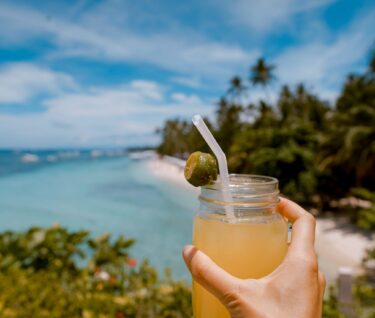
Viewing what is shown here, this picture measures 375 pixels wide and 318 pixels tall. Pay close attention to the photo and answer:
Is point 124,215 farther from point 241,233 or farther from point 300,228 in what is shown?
point 300,228

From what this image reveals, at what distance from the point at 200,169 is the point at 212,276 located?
0.32 meters

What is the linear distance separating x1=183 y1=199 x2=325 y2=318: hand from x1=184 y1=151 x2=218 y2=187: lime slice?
0.24 metres

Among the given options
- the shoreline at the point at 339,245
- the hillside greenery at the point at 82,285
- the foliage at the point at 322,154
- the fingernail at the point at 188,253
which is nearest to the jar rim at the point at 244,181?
the fingernail at the point at 188,253

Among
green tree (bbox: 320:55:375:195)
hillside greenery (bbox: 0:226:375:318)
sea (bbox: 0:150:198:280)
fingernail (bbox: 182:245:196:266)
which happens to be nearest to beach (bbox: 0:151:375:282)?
sea (bbox: 0:150:198:280)

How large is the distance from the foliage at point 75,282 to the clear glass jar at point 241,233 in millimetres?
1969

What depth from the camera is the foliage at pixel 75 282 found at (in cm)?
280

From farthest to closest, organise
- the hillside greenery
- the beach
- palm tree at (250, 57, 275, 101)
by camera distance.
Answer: palm tree at (250, 57, 275, 101), the beach, the hillside greenery

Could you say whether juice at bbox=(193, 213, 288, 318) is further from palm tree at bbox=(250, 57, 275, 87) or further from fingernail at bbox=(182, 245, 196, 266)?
palm tree at bbox=(250, 57, 275, 87)

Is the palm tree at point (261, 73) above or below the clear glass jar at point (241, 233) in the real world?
above

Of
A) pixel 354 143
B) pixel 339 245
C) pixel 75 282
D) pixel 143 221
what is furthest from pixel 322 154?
pixel 75 282

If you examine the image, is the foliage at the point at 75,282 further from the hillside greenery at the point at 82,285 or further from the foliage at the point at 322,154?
the foliage at the point at 322,154

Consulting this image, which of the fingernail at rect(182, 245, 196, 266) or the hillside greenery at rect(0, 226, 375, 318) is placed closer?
the fingernail at rect(182, 245, 196, 266)

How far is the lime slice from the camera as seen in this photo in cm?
101

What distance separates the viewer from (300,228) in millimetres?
966
